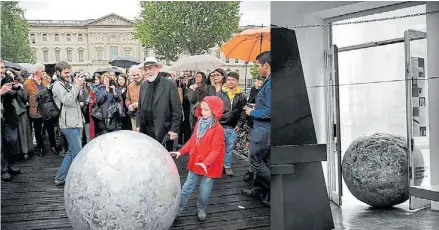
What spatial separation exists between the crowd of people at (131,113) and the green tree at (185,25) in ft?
0.67

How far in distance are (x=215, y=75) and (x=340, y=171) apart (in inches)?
147

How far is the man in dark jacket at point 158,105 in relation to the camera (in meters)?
4.73

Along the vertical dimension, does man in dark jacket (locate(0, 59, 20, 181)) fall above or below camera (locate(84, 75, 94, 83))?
below

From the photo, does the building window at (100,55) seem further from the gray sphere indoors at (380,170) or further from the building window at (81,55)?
the gray sphere indoors at (380,170)

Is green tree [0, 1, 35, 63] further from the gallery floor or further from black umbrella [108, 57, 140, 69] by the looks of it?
the gallery floor

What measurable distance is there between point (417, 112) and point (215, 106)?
3994 millimetres

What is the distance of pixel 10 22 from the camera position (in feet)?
15.0

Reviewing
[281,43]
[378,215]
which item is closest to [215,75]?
[281,43]

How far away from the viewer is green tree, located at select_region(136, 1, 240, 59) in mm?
4793

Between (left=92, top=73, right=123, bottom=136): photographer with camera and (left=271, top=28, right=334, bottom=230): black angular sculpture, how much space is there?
4.80 feet

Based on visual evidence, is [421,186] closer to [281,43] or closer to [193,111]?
[281,43]

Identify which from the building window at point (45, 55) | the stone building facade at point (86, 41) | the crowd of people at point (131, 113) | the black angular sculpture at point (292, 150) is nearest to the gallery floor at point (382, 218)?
the black angular sculpture at point (292, 150)

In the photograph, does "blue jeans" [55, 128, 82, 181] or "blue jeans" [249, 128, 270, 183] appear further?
"blue jeans" [249, 128, 270, 183]

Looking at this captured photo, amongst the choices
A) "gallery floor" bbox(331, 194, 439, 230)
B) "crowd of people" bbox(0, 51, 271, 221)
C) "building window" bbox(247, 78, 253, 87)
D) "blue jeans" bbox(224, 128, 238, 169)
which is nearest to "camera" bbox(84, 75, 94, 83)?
"crowd of people" bbox(0, 51, 271, 221)
